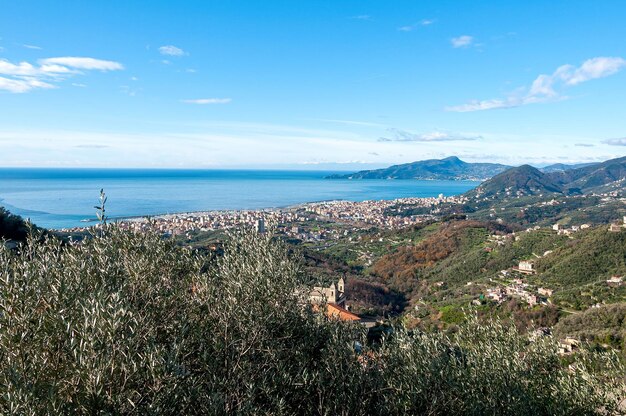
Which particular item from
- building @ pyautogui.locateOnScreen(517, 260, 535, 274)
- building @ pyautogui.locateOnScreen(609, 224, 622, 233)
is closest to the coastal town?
building @ pyautogui.locateOnScreen(517, 260, 535, 274)

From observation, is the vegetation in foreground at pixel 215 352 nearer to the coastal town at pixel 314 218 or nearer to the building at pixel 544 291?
the building at pixel 544 291

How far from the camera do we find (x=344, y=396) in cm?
667

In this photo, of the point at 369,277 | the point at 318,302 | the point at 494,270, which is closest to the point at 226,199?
the point at 369,277

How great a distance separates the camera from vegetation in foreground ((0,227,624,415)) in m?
4.48

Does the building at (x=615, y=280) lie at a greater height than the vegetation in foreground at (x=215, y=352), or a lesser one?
lesser

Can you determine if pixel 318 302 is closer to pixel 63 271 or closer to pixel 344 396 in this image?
pixel 344 396

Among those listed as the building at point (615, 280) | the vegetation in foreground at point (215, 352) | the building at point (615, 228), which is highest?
the vegetation in foreground at point (215, 352)

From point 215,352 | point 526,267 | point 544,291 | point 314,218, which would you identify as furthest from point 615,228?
point 314,218

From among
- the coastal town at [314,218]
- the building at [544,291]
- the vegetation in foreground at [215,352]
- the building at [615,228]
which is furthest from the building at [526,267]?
the vegetation in foreground at [215,352]

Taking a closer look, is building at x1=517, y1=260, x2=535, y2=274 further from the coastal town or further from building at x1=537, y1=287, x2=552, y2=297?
the coastal town

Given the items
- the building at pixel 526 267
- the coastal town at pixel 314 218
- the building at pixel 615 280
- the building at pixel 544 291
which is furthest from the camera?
the coastal town at pixel 314 218

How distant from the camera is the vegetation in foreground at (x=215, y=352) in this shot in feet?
14.7

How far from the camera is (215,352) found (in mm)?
6727

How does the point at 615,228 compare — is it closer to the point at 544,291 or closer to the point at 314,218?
the point at 544,291
